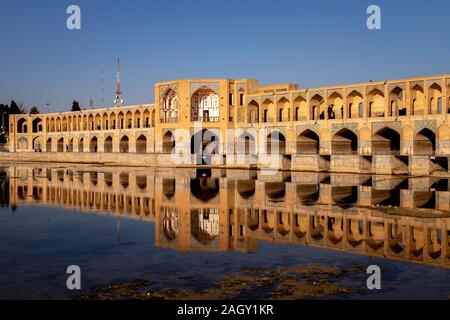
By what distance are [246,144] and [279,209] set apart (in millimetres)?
23500

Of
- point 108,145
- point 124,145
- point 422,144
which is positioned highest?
point 108,145

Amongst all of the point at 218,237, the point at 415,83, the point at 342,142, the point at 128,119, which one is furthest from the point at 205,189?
the point at 128,119

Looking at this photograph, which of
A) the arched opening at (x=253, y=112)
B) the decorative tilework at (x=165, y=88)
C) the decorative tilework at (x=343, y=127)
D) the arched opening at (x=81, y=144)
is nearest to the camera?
the decorative tilework at (x=343, y=127)

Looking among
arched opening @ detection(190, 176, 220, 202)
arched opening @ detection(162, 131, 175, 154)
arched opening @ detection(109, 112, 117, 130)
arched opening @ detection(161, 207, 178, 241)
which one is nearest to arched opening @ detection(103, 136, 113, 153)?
arched opening @ detection(109, 112, 117, 130)

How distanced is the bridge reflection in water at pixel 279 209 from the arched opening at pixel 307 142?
999cm

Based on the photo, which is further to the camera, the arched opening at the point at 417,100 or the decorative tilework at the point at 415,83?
the arched opening at the point at 417,100

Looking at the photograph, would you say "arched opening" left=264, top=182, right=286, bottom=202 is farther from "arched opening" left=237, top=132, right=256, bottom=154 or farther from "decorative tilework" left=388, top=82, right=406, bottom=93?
"arched opening" left=237, top=132, right=256, bottom=154

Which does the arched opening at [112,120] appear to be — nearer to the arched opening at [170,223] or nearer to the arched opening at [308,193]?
the arched opening at [308,193]

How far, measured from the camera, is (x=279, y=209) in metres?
14.8

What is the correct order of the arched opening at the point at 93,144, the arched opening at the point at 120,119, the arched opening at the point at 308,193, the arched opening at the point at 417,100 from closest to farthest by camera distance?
the arched opening at the point at 308,193
the arched opening at the point at 417,100
the arched opening at the point at 120,119
the arched opening at the point at 93,144

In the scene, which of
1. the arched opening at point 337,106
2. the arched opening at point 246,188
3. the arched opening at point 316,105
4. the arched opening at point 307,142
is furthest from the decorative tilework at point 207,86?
the arched opening at point 246,188

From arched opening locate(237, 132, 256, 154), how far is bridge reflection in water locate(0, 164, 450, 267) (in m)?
12.6

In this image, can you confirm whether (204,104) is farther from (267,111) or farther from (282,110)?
(282,110)

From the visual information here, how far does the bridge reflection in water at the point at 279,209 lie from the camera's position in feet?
33.9
